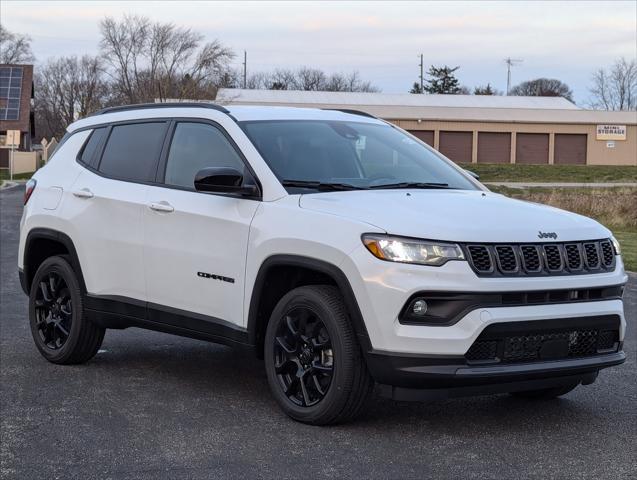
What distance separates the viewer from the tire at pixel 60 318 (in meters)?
7.56

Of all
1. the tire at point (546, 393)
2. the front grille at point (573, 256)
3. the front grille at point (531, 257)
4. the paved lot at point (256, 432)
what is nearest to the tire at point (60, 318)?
the paved lot at point (256, 432)

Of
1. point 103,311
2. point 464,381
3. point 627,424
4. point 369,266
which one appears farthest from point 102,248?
point 627,424

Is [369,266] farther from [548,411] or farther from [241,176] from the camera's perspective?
[548,411]

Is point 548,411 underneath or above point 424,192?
underneath

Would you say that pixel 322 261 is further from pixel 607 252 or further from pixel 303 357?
pixel 607 252

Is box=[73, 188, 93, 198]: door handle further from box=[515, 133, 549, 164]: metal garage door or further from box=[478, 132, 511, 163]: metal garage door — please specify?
box=[515, 133, 549, 164]: metal garage door

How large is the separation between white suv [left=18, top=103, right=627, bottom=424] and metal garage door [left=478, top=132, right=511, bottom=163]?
62614mm

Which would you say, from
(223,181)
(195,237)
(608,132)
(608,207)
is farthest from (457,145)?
(223,181)

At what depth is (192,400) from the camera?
21.5 feet

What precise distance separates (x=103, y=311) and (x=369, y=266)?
2748 millimetres

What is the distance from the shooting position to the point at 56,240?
25.6 ft

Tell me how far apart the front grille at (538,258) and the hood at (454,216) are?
0.04m

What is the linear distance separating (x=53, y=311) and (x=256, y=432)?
9.27 feet

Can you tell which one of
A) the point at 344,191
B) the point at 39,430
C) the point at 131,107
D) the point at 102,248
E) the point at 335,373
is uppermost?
the point at 131,107
